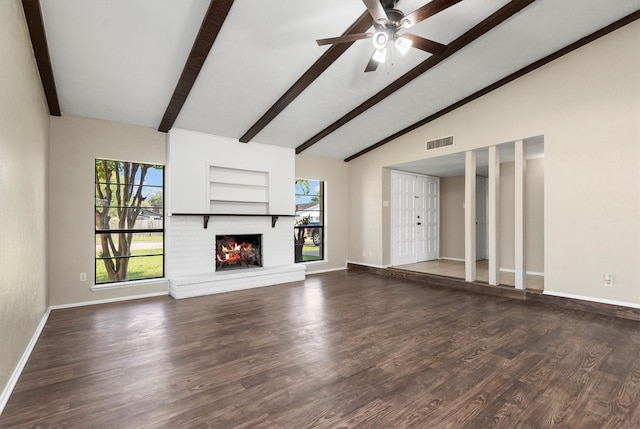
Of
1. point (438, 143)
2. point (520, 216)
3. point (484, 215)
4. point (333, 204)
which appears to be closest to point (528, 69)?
point (438, 143)

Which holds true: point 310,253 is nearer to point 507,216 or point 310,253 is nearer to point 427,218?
point 427,218

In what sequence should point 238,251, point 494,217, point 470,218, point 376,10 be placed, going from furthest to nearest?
point 238,251
point 470,218
point 494,217
point 376,10

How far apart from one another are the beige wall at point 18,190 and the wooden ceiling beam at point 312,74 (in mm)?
2706

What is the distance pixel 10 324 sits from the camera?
2.24 metres

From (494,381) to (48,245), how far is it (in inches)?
210

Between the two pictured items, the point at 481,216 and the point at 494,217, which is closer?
the point at 494,217

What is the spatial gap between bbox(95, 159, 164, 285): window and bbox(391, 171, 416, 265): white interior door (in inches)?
188

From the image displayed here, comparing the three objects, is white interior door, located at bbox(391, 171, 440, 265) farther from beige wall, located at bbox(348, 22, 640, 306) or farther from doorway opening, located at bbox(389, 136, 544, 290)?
beige wall, located at bbox(348, 22, 640, 306)

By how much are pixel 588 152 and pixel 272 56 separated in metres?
4.23

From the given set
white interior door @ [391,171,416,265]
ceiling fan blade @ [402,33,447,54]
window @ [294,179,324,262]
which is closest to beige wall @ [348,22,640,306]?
ceiling fan blade @ [402,33,447,54]

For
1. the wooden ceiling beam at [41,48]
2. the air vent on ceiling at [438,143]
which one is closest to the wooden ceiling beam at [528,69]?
the air vent on ceiling at [438,143]

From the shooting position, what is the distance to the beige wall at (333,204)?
703cm

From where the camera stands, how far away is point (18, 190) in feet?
8.11

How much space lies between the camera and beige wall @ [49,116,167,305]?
429 centimetres
